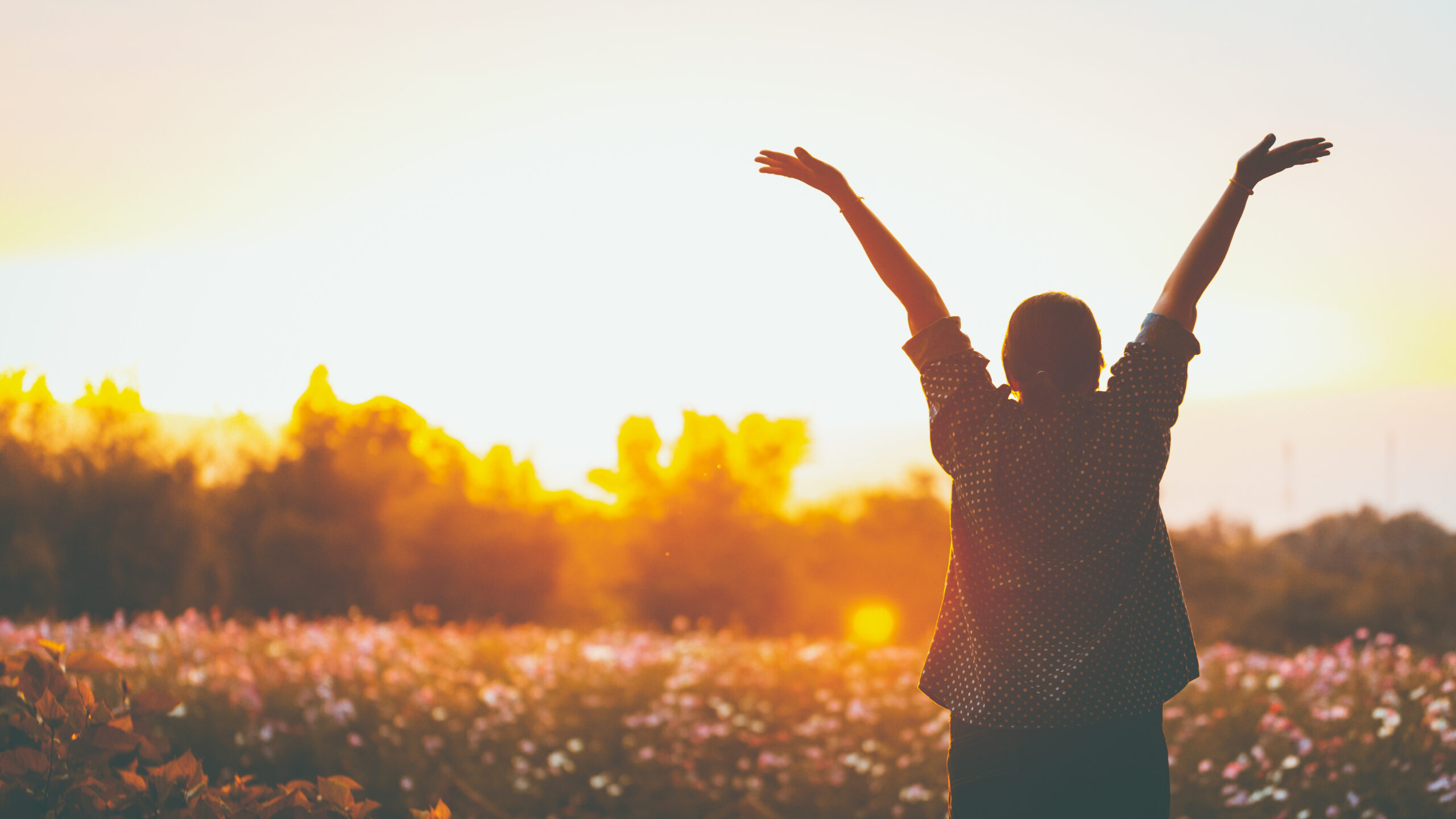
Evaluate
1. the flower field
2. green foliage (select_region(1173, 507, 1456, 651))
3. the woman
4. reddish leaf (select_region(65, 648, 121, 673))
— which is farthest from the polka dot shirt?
green foliage (select_region(1173, 507, 1456, 651))

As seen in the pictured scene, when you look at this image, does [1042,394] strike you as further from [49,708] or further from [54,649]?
[54,649]

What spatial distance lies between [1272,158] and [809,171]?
1.08m

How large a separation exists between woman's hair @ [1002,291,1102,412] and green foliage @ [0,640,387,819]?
158cm

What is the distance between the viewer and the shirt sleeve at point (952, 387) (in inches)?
76.7

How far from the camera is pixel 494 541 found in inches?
605

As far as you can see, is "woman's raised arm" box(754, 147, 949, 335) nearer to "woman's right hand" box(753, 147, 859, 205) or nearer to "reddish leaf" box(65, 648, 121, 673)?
"woman's right hand" box(753, 147, 859, 205)

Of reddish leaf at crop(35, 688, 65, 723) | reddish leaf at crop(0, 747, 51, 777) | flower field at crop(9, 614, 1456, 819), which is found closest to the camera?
reddish leaf at crop(0, 747, 51, 777)

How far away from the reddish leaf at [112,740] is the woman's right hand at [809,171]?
190cm

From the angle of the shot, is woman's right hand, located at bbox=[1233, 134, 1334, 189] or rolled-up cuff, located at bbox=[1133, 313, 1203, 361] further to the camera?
woman's right hand, located at bbox=[1233, 134, 1334, 189]

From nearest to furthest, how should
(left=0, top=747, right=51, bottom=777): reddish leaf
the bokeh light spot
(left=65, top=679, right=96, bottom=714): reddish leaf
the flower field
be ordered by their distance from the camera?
(left=0, top=747, right=51, bottom=777): reddish leaf → (left=65, top=679, right=96, bottom=714): reddish leaf → the flower field → the bokeh light spot

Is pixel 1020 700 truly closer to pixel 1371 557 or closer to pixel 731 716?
pixel 731 716

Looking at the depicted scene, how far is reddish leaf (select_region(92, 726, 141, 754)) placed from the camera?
211 cm

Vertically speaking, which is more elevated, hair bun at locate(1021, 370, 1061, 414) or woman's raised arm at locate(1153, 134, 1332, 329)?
woman's raised arm at locate(1153, 134, 1332, 329)

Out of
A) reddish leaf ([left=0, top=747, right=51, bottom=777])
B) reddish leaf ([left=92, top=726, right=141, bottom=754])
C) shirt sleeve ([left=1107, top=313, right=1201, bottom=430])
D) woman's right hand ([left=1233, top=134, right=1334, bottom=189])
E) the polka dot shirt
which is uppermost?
woman's right hand ([left=1233, top=134, right=1334, bottom=189])
